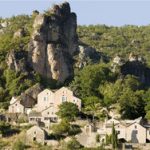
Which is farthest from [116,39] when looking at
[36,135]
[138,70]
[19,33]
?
[36,135]

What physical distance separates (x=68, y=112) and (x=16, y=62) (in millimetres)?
12821

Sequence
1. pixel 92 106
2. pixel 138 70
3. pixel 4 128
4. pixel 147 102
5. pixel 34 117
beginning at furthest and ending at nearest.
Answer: pixel 138 70
pixel 147 102
pixel 92 106
pixel 34 117
pixel 4 128

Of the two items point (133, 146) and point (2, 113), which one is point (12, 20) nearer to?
point (2, 113)

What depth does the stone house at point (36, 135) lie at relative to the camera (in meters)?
84.4

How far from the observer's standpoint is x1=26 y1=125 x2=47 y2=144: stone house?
84.4 m

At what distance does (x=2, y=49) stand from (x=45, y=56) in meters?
4.84

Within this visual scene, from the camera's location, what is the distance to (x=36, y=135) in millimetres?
84562

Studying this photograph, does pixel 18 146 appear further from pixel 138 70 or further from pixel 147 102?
pixel 138 70

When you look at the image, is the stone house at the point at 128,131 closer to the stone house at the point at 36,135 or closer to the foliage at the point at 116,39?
the stone house at the point at 36,135

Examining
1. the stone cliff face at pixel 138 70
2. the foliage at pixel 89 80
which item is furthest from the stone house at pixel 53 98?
the stone cliff face at pixel 138 70

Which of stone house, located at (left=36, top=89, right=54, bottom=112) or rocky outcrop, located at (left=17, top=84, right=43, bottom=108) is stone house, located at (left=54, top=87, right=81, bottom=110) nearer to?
stone house, located at (left=36, top=89, right=54, bottom=112)

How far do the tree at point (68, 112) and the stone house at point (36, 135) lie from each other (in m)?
3.18

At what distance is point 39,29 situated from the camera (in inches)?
3937

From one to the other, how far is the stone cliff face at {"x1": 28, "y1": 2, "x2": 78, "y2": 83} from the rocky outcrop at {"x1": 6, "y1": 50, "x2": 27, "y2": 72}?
1044 mm
